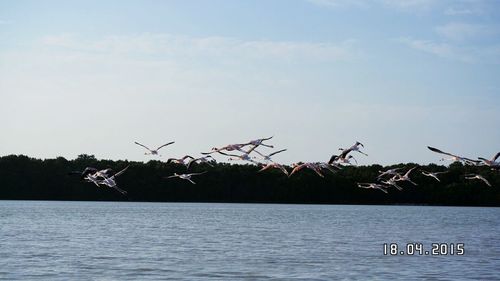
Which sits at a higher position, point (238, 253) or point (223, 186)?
point (223, 186)

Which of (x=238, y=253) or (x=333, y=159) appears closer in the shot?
(x=333, y=159)

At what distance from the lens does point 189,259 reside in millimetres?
48125

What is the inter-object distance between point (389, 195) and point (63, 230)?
94.1 metres

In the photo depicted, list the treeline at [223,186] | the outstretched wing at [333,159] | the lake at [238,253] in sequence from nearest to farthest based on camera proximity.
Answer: the lake at [238,253]
the outstretched wing at [333,159]
the treeline at [223,186]

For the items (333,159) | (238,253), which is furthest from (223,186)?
(333,159)

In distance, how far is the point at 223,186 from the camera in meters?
152

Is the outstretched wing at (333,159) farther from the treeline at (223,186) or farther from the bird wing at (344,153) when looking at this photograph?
the treeline at (223,186)

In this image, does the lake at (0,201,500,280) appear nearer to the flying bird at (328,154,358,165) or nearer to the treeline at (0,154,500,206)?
the flying bird at (328,154,358,165)

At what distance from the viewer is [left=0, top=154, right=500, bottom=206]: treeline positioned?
142 meters

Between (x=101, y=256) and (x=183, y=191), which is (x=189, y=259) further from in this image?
(x=183, y=191)

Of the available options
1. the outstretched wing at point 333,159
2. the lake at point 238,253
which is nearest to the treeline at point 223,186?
the lake at point 238,253

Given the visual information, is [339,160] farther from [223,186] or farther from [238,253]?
[223,186]

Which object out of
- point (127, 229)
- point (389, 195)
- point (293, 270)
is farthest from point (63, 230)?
Answer: point (389, 195)

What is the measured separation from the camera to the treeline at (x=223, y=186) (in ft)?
466
